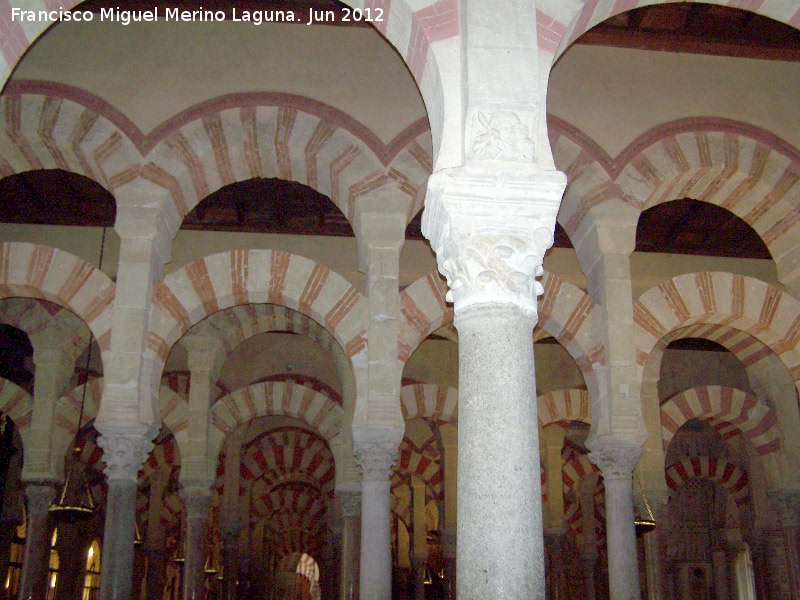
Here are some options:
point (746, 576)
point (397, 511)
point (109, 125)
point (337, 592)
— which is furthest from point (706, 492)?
point (109, 125)

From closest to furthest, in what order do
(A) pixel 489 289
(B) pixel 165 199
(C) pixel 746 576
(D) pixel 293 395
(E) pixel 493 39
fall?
(A) pixel 489 289 < (E) pixel 493 39 < (B) pixel 165 199 < (D) pixel 293 395 < (C) pixel 746 576

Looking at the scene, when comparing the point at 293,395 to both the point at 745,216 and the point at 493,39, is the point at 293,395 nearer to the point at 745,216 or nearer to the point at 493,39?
the point at 745,216

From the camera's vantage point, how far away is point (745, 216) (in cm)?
663

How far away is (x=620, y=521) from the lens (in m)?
5.60

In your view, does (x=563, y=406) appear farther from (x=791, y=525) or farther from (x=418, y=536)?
(x=418, y=536)

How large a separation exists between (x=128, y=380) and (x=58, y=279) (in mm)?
1098

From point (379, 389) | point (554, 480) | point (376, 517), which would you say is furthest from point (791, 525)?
point (379, 389)

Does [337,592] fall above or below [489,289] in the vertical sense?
below

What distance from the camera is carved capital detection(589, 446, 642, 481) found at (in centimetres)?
563

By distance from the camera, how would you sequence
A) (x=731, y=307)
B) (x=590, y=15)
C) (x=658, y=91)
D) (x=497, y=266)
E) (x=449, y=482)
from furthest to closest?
(x=449, y=482) → (x=658, y=91) → (x=731, y=307) → (x=590, y=15) → (x=497, y=266)

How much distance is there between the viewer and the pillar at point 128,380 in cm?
542

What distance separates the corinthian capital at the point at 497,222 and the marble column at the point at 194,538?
5559 millimetres

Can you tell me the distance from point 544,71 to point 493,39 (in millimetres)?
261

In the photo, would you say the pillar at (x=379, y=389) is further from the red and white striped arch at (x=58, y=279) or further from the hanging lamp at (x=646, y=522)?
the hanging lamp at (x=646, y=522)
